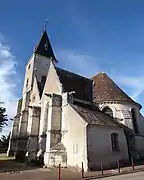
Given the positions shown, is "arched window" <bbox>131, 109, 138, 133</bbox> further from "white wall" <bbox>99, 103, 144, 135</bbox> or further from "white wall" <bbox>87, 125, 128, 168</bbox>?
"white wall" <bbox>87, 125, 128, 168</bbox>

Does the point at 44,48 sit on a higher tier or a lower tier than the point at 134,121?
higher

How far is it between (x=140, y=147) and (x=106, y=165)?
8.18 meters

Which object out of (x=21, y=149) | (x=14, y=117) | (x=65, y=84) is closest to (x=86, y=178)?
(x=65, y=84)

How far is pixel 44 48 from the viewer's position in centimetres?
3706

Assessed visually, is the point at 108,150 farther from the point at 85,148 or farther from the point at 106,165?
the point at 85,148

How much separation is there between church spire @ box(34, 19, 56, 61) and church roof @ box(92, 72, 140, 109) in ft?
43.4

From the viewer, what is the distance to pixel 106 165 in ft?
50.4

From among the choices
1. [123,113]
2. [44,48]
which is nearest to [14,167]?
[123,113]

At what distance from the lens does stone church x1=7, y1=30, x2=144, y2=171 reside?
1557 cm

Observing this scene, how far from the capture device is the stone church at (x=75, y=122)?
1557cm

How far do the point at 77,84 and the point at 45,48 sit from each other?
54.8 ft

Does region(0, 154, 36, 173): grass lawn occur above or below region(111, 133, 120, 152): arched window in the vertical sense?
below

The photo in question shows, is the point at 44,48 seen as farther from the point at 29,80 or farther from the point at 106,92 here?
the point at 106,92

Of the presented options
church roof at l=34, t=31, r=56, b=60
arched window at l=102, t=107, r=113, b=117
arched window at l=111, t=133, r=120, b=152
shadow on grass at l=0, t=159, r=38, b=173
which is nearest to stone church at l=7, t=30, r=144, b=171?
arched window at l=111, t=133, r=120, b=152
